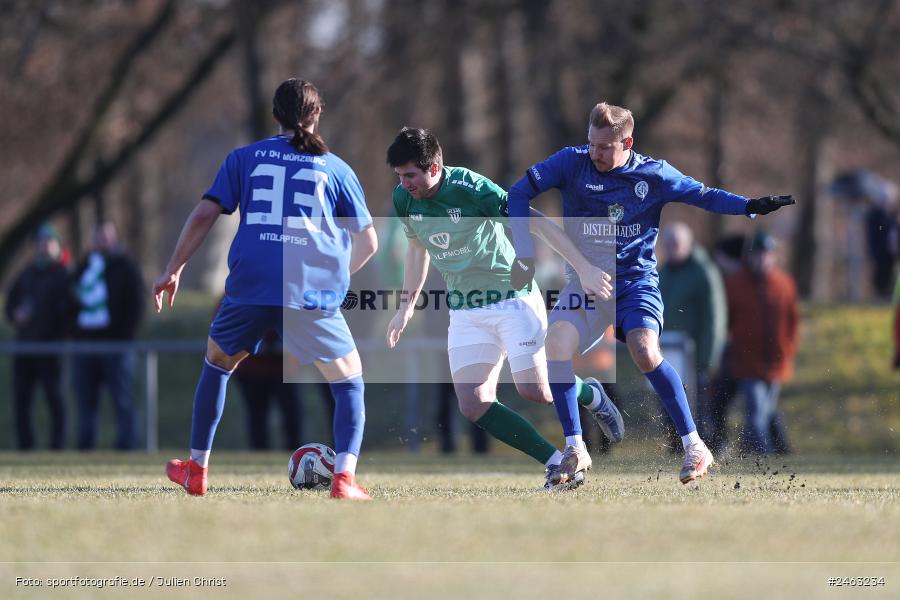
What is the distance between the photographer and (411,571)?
5430 mm

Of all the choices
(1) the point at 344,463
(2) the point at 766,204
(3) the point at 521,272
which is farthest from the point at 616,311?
(1) the point at 344,463

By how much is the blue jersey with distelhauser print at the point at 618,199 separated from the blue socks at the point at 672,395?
57 centimetres

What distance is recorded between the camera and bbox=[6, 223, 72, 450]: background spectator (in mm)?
16391

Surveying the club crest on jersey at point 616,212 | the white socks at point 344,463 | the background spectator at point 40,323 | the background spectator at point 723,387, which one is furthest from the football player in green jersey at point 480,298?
the background spectator at point 40,323

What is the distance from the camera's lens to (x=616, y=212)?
855 cm

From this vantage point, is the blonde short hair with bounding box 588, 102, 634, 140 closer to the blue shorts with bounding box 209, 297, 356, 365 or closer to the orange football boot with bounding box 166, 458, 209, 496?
the blue shorts with bounding box 209, 297, 356, 365

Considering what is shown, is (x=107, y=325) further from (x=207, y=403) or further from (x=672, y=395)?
(x=672, y=395)

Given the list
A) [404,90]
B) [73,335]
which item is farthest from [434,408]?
[404,90]

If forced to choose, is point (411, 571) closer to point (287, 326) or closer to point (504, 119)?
point (287, 326)

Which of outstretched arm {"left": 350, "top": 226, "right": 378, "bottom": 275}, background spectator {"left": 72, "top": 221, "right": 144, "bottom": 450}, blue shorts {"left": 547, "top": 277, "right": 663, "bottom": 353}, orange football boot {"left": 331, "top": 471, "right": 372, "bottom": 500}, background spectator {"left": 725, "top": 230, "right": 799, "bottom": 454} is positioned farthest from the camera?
background spectator {"left": 72, "top": 221, "right": 144, "bottom": 450}

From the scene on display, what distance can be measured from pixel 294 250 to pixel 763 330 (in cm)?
843

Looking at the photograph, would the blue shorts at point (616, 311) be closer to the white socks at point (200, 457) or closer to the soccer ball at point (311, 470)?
the soccer ball at point (311, 470)

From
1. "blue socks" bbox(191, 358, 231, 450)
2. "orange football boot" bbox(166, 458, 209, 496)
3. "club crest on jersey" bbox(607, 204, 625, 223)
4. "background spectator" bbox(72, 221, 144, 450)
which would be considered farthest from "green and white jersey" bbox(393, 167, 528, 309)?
"background spectator" bbox(72, 221, 144, 450)

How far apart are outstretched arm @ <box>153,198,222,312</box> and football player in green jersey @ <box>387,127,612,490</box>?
1.26m
